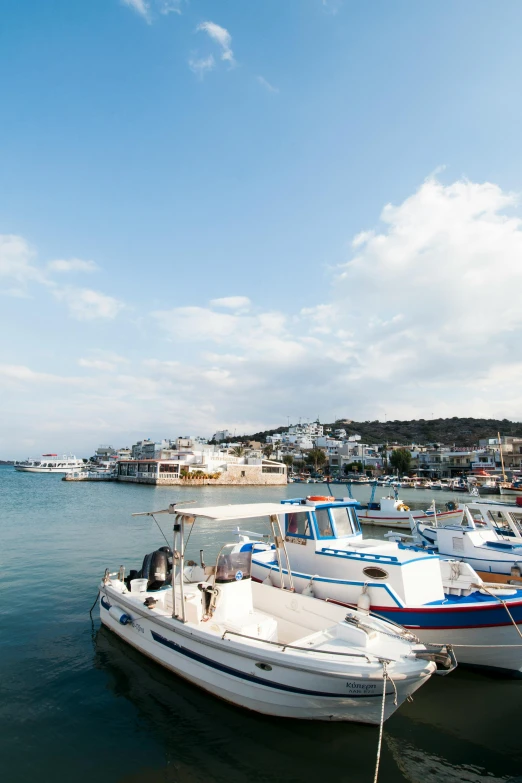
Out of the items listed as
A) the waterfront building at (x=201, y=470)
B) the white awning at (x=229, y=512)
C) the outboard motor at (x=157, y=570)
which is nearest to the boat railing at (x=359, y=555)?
the white awning at (x=229, y=512)

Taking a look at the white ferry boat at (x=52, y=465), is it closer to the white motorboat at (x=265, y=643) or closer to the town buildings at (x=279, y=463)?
the town buildings at (x=279, y=463)

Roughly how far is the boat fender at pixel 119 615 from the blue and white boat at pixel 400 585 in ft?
13.2

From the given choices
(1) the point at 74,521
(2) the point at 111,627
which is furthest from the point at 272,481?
(2) the point at 111,627

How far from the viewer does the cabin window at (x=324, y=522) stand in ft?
41.4

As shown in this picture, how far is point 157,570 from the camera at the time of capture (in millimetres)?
11250

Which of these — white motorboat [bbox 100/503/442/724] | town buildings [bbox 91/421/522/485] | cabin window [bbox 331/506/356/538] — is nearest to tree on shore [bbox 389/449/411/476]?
town buildings [bbox 91/421/522/485]

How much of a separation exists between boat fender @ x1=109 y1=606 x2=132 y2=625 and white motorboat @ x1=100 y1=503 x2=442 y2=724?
0.02m

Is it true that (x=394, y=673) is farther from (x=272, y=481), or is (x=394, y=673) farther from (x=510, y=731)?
(x=272, y=481)

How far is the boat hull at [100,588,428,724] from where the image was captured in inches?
265

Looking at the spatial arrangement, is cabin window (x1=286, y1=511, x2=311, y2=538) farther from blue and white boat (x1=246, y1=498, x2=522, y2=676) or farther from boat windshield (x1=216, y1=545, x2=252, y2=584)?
boat windshield (x1=216, y1=545, x2=252, y2=584)

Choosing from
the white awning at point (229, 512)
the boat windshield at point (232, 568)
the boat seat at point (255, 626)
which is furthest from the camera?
the boat windshield at point (232, 568)

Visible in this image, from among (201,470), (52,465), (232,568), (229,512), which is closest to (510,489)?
(201,470)

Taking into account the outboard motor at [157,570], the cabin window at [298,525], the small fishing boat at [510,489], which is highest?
the cabin window at [298,525]

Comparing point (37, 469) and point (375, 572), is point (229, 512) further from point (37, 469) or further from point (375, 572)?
point (37, 469)
